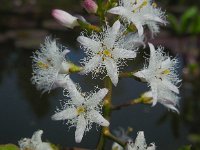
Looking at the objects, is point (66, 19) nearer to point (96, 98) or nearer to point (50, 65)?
point (50, 65)

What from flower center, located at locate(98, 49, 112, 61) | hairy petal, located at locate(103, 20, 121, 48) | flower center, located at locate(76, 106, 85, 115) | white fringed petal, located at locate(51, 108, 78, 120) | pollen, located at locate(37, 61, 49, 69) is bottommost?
white fringed petal, located at locate(51, 108, 78, 120)

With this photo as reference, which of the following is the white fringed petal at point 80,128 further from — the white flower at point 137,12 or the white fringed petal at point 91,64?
the white flower at point 137,12

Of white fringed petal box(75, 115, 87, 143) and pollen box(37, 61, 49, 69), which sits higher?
pollen box(37, 61, 49, 69)

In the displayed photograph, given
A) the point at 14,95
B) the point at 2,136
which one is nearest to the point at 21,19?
the point at 14,95

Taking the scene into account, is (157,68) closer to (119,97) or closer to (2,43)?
(119,97)

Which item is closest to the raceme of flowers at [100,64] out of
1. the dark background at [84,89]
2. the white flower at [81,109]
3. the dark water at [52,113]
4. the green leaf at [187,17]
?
the white flower at [81,109]

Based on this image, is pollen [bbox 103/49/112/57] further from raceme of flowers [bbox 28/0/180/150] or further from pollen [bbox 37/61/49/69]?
pollen [bbox 37/61/49/69]

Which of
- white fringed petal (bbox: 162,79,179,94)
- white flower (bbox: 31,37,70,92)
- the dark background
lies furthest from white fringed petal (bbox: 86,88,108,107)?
the dark background

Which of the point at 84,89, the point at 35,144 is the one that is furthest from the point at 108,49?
the point at 84,89
